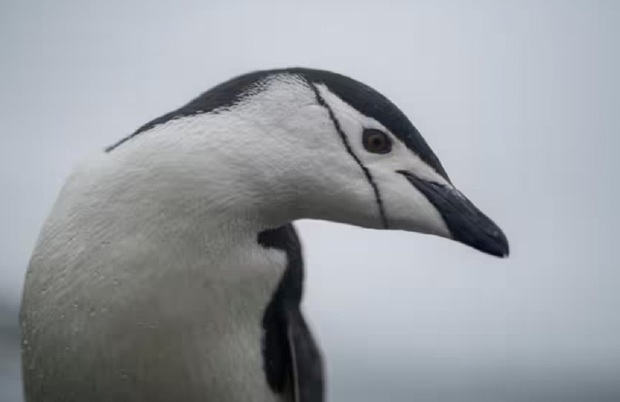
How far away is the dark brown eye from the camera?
1229 millimetres

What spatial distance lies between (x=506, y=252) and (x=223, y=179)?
0.41 metres

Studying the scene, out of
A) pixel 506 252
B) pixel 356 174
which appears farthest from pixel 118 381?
pixel 506 252

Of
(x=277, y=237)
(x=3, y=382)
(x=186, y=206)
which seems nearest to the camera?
(x=186, y=206)

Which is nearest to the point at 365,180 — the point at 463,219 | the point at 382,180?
the point at 382,180

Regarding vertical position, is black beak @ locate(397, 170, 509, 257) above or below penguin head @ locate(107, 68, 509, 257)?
below

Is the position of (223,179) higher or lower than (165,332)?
higher

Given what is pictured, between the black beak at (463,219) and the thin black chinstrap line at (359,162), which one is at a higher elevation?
the thin black chinstrap line at (359,162)

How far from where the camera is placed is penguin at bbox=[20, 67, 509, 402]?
1.16m

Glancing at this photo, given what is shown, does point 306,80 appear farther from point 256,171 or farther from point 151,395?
point 151,395

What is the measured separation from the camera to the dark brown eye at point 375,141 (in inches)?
48.4

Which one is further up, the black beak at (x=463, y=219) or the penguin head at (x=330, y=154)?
the penguin head at (x=330, y=154)

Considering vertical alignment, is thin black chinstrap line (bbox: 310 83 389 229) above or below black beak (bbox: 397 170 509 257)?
above

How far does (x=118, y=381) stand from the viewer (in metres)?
1.17

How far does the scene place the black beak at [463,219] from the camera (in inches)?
48.3
